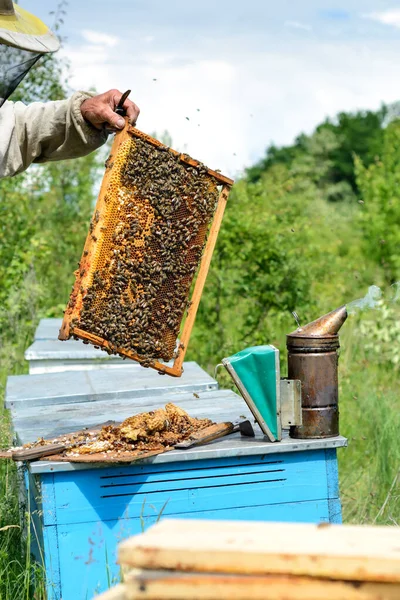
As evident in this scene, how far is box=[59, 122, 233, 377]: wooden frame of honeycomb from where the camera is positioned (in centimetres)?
385

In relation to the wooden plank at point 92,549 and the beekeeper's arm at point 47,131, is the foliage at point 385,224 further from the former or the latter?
the wooden plank at point 92,549

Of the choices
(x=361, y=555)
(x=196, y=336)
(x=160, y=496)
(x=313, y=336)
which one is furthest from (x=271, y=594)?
(x=196, y=336)

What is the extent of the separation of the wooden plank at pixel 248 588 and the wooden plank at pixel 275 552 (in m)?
Result: 0.02

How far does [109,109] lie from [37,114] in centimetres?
60

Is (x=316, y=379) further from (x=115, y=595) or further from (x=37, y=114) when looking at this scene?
(x=37, y=114)

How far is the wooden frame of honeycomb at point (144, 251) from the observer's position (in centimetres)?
385

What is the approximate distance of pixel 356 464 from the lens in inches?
231

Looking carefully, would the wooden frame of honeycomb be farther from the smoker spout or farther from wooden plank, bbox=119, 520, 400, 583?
wooden plank, bbox=119, 520, 400, 583

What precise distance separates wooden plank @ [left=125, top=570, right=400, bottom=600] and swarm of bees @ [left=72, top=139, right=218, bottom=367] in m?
2.24

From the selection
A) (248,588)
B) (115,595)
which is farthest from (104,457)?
(248,588)

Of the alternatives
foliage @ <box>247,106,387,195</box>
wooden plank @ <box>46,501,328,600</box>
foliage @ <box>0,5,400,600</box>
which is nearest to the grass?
foliage @ <box>0,5,400,600</box>

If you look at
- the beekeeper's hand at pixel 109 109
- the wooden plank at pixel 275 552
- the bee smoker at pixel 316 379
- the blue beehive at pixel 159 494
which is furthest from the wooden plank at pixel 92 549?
the beekeeper's hand at pixel 109 109

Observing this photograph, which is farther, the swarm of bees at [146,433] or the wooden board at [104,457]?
the swarm of bees at [146,433]

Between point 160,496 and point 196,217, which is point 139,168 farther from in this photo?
point 160,496
